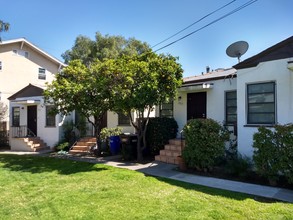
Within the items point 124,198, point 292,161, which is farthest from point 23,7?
point 292,161

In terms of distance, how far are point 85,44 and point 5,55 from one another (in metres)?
15.5

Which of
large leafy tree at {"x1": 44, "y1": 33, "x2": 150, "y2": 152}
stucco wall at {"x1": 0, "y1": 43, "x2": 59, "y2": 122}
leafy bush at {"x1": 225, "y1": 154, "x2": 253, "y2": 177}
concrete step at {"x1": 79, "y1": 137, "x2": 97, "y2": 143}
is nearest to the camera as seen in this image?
leafy bush at {"x1": 225, "y1": 154, "x2": 253, "y2": 177}

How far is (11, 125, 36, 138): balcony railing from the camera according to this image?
16.8m

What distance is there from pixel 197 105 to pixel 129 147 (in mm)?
3780

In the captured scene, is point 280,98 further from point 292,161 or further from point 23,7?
point 23,7

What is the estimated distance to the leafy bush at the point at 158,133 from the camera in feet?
36.6

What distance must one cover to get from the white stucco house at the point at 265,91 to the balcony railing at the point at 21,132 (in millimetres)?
13860

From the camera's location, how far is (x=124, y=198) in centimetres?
577

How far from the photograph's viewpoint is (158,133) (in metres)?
11.1

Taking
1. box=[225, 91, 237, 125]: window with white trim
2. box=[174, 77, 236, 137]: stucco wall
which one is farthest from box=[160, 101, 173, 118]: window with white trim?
box=[225, 91, 237, 125]: window with white trim

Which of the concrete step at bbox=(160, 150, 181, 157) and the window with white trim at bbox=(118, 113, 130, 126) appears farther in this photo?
the window with white trim at bbox=(118, 113, 130, 126)

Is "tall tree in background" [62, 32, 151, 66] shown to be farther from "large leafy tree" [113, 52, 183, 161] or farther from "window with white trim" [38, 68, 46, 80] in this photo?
"large leafy tree" [113, 52, 183, 161]

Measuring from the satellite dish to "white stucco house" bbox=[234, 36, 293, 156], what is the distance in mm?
2166

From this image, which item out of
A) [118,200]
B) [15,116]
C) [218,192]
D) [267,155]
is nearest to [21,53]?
[15,116]
